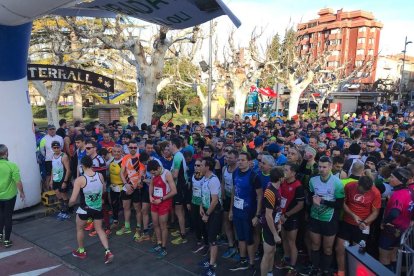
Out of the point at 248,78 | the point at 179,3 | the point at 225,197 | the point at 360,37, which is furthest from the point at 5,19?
the point at 360,37

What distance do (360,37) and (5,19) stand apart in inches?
2745

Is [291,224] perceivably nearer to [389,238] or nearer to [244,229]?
[244,229]

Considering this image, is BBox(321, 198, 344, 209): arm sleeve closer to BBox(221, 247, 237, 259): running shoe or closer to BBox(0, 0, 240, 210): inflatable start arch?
BBox(221, 247, 237, 259): running shoe

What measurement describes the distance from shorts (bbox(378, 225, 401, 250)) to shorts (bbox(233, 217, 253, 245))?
1771mm

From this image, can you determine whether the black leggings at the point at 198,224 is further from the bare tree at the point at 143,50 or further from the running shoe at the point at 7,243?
the bare tree at the point at 143,50

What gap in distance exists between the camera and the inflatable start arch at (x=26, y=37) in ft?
20.1

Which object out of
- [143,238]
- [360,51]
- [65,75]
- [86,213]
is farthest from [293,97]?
[360,51]

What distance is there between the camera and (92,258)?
18.6 ft

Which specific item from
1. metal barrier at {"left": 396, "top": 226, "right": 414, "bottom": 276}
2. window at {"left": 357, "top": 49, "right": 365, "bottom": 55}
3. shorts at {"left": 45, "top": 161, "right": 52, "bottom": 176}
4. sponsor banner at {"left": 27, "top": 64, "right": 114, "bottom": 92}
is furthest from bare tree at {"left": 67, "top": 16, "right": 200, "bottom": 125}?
window at {"left": 357, "top": 49, "right": 365, "bottom": 55}

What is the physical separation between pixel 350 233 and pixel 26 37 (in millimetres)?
7455

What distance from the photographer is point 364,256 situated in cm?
215

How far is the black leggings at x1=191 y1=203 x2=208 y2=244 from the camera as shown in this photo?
5871 millimetres

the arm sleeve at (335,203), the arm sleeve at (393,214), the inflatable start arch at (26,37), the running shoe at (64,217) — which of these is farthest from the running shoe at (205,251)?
the inflatable start arch at (26,37)

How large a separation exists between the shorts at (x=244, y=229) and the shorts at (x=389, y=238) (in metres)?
1.77
